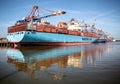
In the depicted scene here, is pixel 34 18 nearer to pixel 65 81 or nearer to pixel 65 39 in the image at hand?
pixel 65 39

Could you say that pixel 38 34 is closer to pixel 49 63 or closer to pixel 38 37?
pixel 38 37

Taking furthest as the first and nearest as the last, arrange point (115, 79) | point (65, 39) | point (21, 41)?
point (65, 39) < point (21, 41) < point (115, 79)

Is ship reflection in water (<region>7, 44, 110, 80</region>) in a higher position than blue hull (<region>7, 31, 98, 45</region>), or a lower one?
lower

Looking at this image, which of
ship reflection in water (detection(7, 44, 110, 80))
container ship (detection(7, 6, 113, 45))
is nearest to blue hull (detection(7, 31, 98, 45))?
container ship (detection(7, 6, 113, 45))

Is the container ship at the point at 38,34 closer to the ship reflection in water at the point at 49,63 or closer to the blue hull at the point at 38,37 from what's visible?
the blue hull at the point at 38,37

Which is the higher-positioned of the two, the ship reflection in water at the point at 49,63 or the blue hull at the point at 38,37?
the blue hull at the point at 38,37

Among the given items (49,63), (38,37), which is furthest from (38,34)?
(49,63)

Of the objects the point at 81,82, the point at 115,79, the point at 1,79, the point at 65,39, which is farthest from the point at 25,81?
the point at 65,39

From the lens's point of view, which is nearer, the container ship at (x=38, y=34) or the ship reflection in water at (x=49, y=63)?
the ship reflection in water at (x=49, y=63)

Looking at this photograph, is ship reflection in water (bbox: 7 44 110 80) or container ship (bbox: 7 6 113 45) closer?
ship reflection in water (bbox: 7 44 110 80)

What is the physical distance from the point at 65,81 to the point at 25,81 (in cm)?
199

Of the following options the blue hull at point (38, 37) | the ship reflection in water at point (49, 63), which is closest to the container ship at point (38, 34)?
the blue hull at point (38, 37)

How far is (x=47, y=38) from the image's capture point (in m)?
46.8

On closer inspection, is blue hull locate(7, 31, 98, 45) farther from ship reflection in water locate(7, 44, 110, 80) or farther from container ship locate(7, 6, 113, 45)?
ship reflection in water locate(7, 44, 110, 80)
